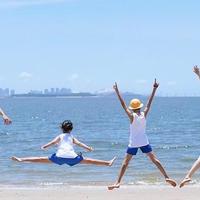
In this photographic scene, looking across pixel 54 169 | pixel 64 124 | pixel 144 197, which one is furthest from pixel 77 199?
pixel 54 169

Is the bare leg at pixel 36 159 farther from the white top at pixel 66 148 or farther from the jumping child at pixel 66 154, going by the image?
the white top at pixel 66 148

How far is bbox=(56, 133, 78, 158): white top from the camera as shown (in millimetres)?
14211

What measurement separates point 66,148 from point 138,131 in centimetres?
158

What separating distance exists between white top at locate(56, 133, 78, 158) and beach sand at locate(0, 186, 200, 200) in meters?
3.68

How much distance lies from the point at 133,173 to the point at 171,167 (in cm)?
375

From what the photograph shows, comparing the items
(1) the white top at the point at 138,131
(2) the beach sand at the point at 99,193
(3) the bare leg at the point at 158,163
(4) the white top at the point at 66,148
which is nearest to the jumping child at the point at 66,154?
(4) the white top at the point at 66,148

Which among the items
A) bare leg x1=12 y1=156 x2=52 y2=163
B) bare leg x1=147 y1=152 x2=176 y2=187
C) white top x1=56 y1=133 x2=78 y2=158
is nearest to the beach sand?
bare leg x1=147 y1=152 x2=176 y2=187

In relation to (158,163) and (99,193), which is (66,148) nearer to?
(158,163)

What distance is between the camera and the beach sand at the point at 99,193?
17.7 meters

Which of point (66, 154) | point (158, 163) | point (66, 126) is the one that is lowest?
point (158, 163)

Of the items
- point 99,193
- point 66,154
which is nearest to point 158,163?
point 66,154

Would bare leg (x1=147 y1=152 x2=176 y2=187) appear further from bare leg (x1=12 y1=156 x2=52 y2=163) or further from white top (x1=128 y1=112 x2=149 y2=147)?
bare leg (x1=12 y1=156 x2=52 y2=163)

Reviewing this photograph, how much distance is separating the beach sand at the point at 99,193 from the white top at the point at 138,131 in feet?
11.1

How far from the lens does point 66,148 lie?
46.9 feet
